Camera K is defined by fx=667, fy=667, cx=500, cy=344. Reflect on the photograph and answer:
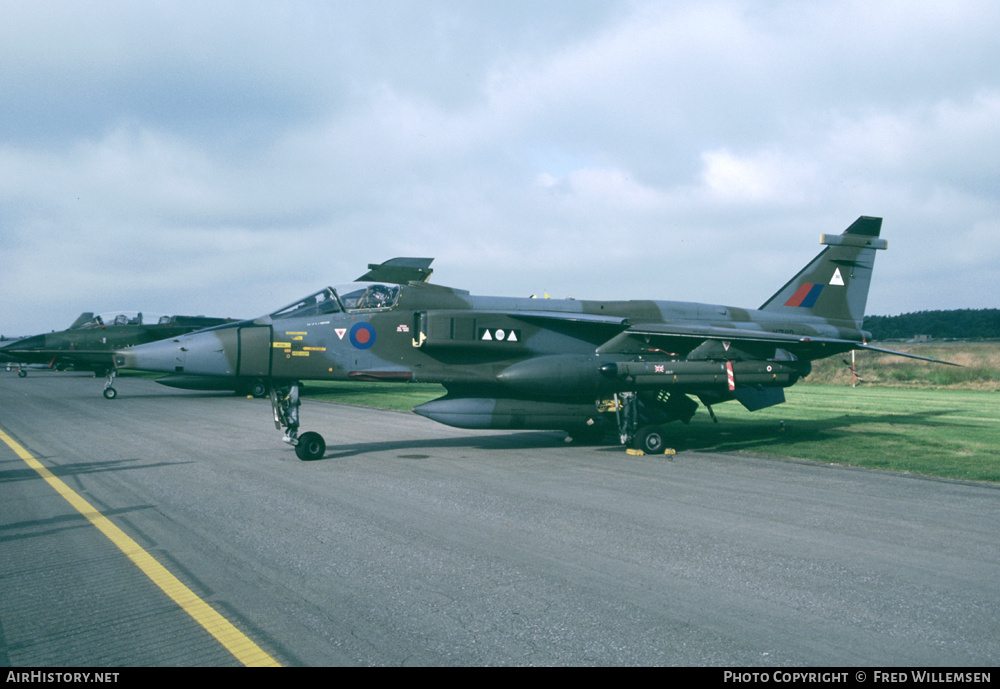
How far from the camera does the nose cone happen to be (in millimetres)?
10586

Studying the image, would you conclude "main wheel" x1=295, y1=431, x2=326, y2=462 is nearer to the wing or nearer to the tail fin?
the wing

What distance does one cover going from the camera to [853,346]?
12734 mm

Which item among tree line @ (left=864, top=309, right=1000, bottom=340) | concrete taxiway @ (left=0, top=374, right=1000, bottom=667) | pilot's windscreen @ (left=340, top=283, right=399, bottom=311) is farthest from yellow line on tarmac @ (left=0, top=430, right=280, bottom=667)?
tree line @ (left=864, top=309, right=1000, bottom=340)

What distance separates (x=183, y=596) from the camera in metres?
4.57

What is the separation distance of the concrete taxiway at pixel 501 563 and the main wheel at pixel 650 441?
118 centimetres

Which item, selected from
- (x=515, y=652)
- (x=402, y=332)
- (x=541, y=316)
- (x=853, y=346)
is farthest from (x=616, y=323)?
(x=515, y=652)

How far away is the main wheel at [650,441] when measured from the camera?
1162 centimetres

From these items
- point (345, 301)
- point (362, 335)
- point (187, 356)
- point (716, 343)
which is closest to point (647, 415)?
point (716, 343)

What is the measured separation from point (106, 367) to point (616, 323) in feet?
95.2

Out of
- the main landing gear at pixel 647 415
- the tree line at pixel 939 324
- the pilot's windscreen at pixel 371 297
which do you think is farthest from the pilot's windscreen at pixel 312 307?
the tree line at pixel 939 324

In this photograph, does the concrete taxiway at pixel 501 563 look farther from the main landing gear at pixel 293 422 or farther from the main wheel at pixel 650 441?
the main wheel at pixel 650 441

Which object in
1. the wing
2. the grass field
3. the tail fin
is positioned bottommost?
the grass field

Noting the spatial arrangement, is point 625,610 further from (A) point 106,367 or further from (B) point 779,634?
(A) point 106,367

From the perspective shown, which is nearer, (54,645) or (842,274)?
(54,645)
